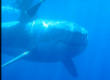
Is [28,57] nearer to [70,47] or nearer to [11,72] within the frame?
[70,47]

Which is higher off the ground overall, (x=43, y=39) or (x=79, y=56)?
(x=79, y=56)

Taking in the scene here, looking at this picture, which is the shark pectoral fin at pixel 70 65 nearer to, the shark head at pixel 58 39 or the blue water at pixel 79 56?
the shark head at pixel 58 39

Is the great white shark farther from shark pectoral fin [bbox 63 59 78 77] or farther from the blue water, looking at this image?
the blue water

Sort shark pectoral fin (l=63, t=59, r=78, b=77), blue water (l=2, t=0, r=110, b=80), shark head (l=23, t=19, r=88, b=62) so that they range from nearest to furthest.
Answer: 1. shark head (l=23, t=19, r=88, b=62)
2. shark pectoral fin (l=63, t=59, r=78, b=77)
3. blue water (l=2, t=0, r=110, b=80)

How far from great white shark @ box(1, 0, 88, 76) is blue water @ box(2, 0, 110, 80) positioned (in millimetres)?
6521

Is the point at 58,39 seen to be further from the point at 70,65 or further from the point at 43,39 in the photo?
the point at 70,65

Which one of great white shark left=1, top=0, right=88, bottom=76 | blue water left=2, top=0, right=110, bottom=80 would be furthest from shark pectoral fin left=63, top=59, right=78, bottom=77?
blue water left=2, top=0, right=110, bottom=80

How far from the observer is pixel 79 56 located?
23.9 metres

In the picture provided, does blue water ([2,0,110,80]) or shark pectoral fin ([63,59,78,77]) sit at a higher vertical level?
blue water ([2,0,110,80])

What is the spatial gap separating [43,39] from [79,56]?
1859 cm

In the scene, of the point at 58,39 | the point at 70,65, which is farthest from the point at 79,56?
the point at 58,39

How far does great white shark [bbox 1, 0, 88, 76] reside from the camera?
5566 mm

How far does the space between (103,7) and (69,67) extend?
22.9 meters

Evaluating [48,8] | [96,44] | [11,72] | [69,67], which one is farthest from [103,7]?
[69,67]
